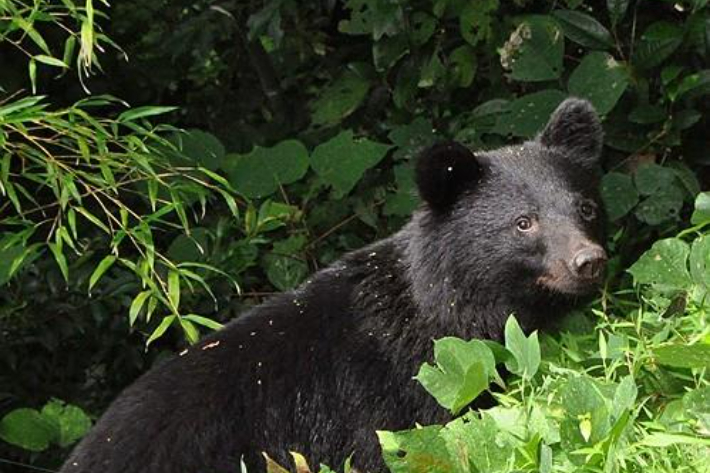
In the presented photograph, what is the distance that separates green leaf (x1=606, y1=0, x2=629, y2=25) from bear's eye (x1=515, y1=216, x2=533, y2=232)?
178 centimetres

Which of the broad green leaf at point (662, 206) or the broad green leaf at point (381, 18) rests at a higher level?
the broad green leaf at point (381, 18)

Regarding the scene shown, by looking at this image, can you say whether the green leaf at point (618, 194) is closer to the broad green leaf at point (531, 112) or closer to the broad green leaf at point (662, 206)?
the broad green leaf at point (662, 206)

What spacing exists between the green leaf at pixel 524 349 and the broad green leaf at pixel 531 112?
7.93ft

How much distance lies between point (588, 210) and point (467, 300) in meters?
0.54

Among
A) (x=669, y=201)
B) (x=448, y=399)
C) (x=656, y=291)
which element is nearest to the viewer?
(x=448, y=399)

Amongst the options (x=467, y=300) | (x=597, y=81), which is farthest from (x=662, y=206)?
(x=467, y=300)

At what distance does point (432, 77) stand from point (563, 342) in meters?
2.16

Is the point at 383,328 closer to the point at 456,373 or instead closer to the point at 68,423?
the point at 456,373

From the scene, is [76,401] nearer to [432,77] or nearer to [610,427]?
[432,77]

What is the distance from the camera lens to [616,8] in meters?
6.56

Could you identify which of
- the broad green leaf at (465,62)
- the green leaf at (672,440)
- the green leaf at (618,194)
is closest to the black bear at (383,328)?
the green leaf at (618,194)

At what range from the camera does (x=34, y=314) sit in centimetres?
691

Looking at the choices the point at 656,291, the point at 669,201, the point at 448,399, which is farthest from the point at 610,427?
the point at 669,201

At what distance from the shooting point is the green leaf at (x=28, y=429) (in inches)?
253
